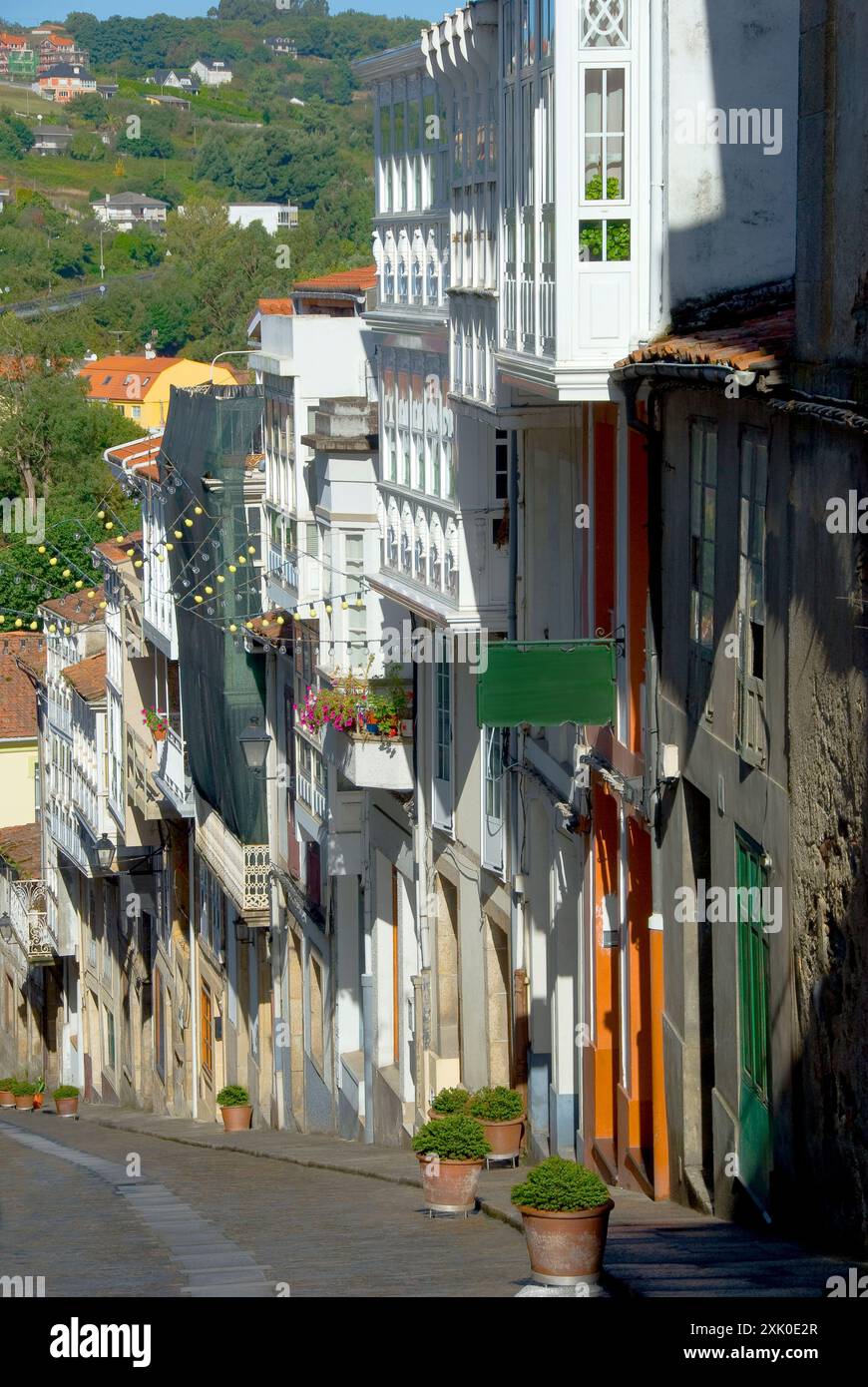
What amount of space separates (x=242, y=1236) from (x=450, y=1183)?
5.03 ft

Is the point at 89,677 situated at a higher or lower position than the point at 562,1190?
lower

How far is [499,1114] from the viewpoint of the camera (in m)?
20.1

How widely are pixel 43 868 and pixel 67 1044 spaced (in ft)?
14.8

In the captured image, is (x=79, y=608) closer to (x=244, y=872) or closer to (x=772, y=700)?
(x=244, y=872)

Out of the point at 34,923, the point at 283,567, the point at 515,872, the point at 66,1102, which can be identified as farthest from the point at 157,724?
the point at 515,872

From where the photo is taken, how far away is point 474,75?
20.6 metres

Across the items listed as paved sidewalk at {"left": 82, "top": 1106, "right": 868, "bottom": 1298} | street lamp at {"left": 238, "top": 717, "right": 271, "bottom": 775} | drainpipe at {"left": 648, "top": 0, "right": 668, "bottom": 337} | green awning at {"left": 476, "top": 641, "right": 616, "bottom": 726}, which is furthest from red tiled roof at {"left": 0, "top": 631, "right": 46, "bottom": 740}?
drainpipe at {"left": 648, "top": 0, "right": 668, "bottom": 337}

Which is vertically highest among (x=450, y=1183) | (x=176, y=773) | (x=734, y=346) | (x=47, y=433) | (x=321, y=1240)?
(x=734, y=346)

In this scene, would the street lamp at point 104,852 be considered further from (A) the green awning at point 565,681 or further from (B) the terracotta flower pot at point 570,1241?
(B) the terracotta flower pot at point 570,1241

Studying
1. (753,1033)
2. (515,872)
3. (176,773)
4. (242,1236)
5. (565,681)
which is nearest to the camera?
(753,1033)

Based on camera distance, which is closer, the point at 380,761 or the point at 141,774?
the point at 380,761

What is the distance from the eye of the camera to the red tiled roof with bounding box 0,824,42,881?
5581 centimetres

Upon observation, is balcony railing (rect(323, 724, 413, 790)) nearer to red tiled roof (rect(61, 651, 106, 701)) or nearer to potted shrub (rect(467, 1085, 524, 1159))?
potted shrub (rect(467, 1085, 524, 1159))

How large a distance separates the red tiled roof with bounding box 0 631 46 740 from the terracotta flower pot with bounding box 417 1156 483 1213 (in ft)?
153
